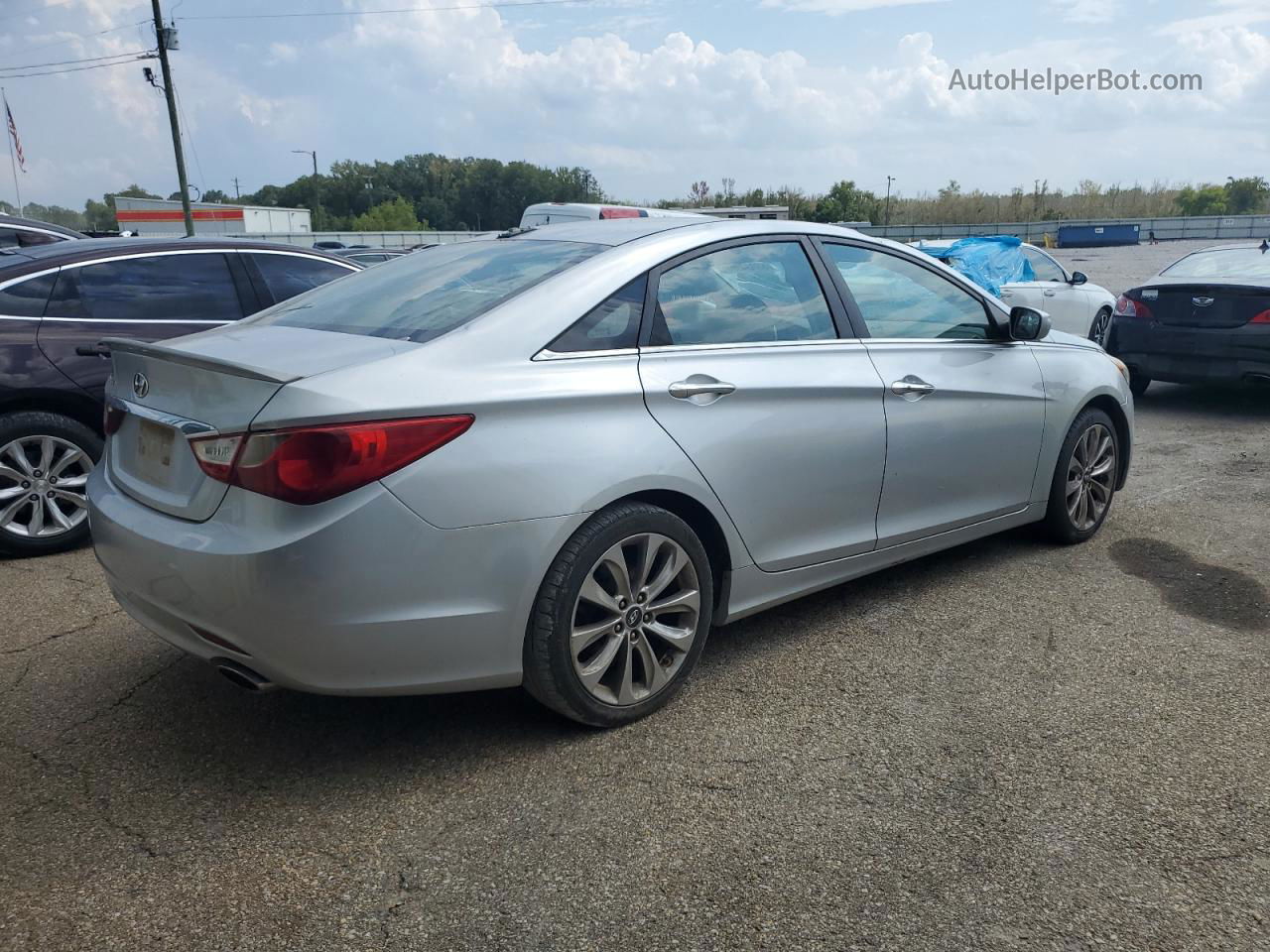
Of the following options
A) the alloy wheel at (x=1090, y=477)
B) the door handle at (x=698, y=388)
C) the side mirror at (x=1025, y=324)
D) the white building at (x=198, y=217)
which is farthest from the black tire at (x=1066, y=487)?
the white building at (x=198, y=217)

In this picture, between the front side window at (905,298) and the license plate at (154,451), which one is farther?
the front side window at (905,298)

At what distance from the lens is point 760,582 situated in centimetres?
365

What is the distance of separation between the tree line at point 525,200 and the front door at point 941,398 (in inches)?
1550

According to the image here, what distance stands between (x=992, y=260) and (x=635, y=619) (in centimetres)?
1099

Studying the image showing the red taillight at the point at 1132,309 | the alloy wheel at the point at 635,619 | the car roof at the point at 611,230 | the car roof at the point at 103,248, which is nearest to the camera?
the alloy wheel at the point at 635,619

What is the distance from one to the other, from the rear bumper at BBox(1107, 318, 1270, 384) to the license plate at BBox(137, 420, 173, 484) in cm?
827

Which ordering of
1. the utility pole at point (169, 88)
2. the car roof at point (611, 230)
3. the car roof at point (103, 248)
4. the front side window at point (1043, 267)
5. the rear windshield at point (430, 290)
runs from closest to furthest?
the rear windshield at point (430, 290) → the car roof at point (611, 230) → the car roof at point (103, 248) → the front side window at point (1043, 267) → the utility pole at point (169, 88)

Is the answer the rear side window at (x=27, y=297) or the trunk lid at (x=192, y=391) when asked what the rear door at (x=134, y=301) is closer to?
the rear side window at (x=27, y=297)

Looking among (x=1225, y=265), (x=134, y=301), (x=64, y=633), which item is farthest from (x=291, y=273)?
(x=1225, y=265)

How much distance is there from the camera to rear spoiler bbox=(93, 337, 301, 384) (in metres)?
2.76

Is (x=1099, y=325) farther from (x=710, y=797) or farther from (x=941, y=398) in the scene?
(x=710, y=797)

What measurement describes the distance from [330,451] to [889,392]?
2213 mm

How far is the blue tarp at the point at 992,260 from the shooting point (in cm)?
1262

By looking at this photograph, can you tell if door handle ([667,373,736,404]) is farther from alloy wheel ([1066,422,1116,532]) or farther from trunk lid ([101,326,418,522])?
alloy wheel ([1066,422,1116,532])
